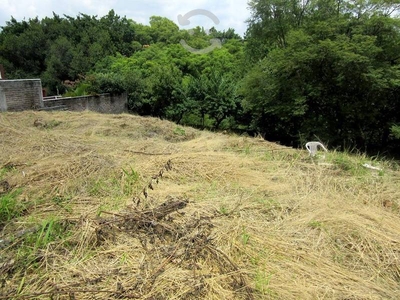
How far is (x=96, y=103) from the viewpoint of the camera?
408 inches

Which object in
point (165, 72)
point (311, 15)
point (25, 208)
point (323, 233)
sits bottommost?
point (25, 208)

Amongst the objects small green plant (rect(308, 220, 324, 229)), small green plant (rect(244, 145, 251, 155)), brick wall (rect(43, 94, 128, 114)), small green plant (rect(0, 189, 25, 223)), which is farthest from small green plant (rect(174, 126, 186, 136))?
brick wall (rect(43, 94, 128, 114))

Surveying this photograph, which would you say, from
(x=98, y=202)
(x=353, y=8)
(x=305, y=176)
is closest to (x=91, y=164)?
(x=98, y=202)

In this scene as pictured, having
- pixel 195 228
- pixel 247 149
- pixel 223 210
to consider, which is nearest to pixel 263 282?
pixel 195 228

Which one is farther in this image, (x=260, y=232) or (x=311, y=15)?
(x=311, y=15)

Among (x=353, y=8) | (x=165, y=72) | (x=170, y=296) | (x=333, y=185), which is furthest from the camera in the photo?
(x=165, y=72)

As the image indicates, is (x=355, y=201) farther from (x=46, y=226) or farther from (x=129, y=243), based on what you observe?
(x=46, y=226)

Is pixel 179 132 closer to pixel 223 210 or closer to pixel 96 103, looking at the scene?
pixel 223 210

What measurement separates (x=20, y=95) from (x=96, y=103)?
9.39 feet

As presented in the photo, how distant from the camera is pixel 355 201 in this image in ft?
7.86

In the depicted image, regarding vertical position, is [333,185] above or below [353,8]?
below

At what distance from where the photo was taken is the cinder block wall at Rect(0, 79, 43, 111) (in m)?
Answer: 7.42

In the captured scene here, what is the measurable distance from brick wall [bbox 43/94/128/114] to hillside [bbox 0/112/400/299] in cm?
611

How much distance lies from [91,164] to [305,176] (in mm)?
2371
